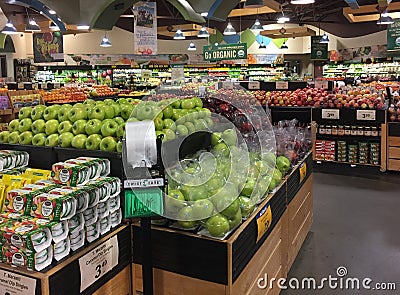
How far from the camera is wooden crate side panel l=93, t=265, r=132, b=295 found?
6.77ft

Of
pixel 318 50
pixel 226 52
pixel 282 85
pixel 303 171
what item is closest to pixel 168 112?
pixel 303 171

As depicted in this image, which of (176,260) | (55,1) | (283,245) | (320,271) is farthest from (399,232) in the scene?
(55,1)

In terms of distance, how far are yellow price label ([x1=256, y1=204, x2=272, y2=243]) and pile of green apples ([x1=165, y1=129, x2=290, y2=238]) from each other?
0.06 meters

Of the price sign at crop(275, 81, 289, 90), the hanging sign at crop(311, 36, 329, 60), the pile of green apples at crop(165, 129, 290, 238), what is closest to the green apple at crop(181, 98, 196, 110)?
the pile of green apples at crop(165, 129, 290, 238)

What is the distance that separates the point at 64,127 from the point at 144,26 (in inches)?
285

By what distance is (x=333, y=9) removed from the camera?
16.9 metres

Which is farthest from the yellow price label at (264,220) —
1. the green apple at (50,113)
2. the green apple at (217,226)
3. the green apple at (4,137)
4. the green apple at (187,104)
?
the green apple at (4,137)

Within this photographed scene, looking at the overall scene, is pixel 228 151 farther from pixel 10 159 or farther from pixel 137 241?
pixel 10 159

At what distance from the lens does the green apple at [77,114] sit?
2.59 meters

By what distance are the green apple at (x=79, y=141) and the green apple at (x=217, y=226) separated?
891mm

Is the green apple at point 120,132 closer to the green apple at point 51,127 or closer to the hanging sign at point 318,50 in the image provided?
the green apple at point 51,127

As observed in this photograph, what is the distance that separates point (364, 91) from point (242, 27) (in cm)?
1312

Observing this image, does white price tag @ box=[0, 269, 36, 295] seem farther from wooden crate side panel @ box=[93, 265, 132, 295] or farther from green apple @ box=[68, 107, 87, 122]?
green apple @ box=[68, 107, 87, 122]

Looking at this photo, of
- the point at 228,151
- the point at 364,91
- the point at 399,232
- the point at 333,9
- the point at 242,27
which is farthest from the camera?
the point at 242,27
